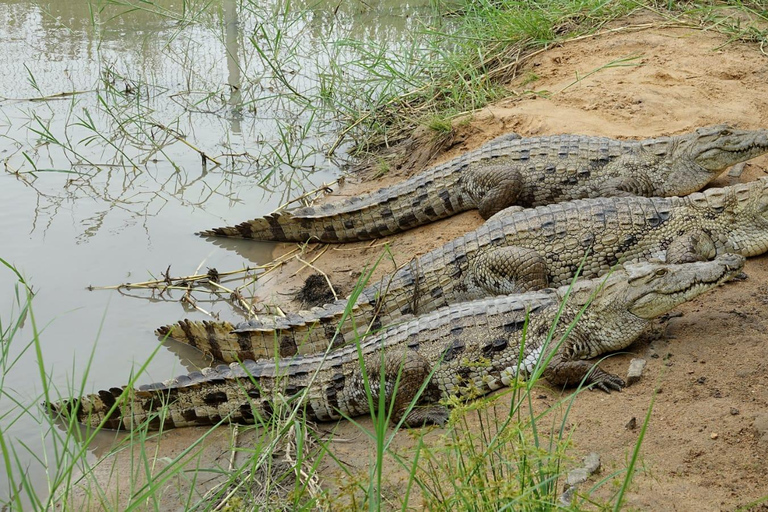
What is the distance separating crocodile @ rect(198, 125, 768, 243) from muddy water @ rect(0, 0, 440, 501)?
0.49 m

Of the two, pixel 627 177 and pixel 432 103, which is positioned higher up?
pixel 432 103

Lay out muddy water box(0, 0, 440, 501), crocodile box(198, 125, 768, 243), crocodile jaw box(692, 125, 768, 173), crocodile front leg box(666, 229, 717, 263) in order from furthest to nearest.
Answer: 1. crocodile box(198, 125, 768, 243)
2. crocodile jaw box(692, 125, 768, 173)
3. muddy water box(0, 0, 440, 501)
4. crocodile front leg box(666, 229, 717, 263)

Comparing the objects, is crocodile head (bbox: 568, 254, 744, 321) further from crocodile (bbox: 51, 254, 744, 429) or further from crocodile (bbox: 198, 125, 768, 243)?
crocodile (bbox: 198, 125, 768, 243)

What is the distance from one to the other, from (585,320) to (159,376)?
2617 millimetres

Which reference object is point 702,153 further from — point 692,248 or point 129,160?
point 129,160

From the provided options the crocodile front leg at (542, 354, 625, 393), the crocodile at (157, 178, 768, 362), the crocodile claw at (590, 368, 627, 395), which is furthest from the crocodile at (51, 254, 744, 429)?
A: the crocodile at (157, 178, 768, 362)

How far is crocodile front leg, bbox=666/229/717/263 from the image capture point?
4.59 metres

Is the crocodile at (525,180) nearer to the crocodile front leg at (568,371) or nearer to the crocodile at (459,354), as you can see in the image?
the crocodile at (459,354)

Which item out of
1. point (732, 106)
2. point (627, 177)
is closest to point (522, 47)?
point (732, 106)

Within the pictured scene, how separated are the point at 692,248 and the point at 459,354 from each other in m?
1.58

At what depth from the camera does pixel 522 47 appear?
8078 mm

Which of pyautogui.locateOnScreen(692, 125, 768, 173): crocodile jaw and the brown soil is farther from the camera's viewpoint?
pyautogui.locateOnScreen(692, 125, 768, 173): crocodile jaw

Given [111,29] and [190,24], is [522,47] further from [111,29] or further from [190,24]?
[111,29]

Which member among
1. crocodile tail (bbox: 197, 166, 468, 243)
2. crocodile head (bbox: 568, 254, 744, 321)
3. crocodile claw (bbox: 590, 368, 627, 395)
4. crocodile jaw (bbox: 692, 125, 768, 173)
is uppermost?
crocodile jaw (bbox: 692, 125, 768, 173)
